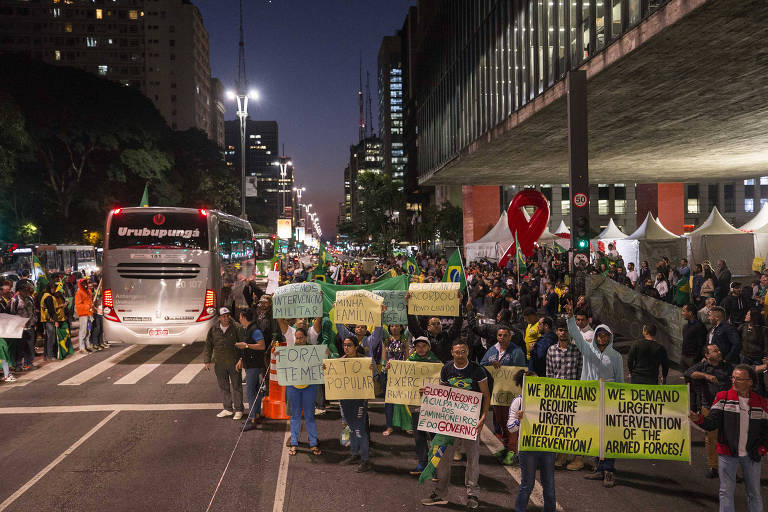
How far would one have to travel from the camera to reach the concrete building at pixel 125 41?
12156cm

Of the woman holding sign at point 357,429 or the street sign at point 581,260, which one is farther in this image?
the street sign at point 581,260

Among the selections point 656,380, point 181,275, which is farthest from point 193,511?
point 181,275

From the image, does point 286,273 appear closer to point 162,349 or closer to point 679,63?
point 162,349

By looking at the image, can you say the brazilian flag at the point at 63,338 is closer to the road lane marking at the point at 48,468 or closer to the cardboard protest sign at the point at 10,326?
the cardboard protest sign at the point at 10,326

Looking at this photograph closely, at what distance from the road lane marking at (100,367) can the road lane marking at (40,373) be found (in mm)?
785

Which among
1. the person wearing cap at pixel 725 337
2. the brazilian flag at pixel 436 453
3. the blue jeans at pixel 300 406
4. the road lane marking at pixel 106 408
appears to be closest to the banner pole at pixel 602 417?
the brazilian flag at pixel 436 453

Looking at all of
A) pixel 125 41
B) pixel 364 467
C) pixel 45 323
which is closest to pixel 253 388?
pixel 364 467

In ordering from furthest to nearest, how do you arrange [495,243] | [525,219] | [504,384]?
[495,243], [525,219], [504,384]

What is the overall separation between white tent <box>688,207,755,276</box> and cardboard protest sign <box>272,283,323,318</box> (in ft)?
77.8

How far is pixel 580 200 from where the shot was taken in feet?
61.3

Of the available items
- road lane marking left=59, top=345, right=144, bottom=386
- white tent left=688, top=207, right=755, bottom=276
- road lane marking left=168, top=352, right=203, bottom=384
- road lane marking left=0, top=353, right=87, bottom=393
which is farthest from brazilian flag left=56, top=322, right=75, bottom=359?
white tent left=688, top=207, right=755, bottom=276

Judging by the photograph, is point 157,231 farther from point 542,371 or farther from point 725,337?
point 725,337

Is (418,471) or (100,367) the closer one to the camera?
(418,471)

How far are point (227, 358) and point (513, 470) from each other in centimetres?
488
